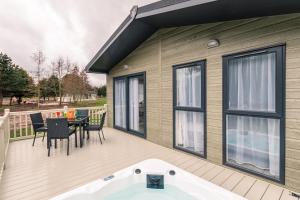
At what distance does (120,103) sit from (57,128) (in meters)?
2.56

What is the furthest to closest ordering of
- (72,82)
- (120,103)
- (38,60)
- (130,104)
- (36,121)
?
(72,82)
(38,60)
(120,103)
(130,104)
(36,121)

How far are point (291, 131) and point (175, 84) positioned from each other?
232cm

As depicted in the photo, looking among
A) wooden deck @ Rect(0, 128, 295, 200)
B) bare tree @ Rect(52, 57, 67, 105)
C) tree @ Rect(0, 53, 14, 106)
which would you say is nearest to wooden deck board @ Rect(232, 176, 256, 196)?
wooden deck @ Rect(0, 128, 295, 200)

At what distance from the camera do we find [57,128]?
3838 millimetres

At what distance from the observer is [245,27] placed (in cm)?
285

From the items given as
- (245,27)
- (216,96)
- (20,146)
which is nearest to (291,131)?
(216,96)

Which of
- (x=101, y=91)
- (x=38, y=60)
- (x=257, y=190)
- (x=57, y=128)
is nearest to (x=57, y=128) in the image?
(x=57, y=128)

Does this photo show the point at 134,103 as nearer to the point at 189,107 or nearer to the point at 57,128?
the point at 189,107

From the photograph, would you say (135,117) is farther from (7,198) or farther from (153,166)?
(7,198)

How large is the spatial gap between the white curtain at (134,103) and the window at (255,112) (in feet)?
9.57

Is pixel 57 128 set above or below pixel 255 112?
below

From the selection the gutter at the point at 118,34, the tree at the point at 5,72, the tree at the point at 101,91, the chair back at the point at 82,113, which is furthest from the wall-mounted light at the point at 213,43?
the tree at the point at 101,91

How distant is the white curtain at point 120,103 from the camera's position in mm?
5926

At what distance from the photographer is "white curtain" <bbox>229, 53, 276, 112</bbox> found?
259 cm
